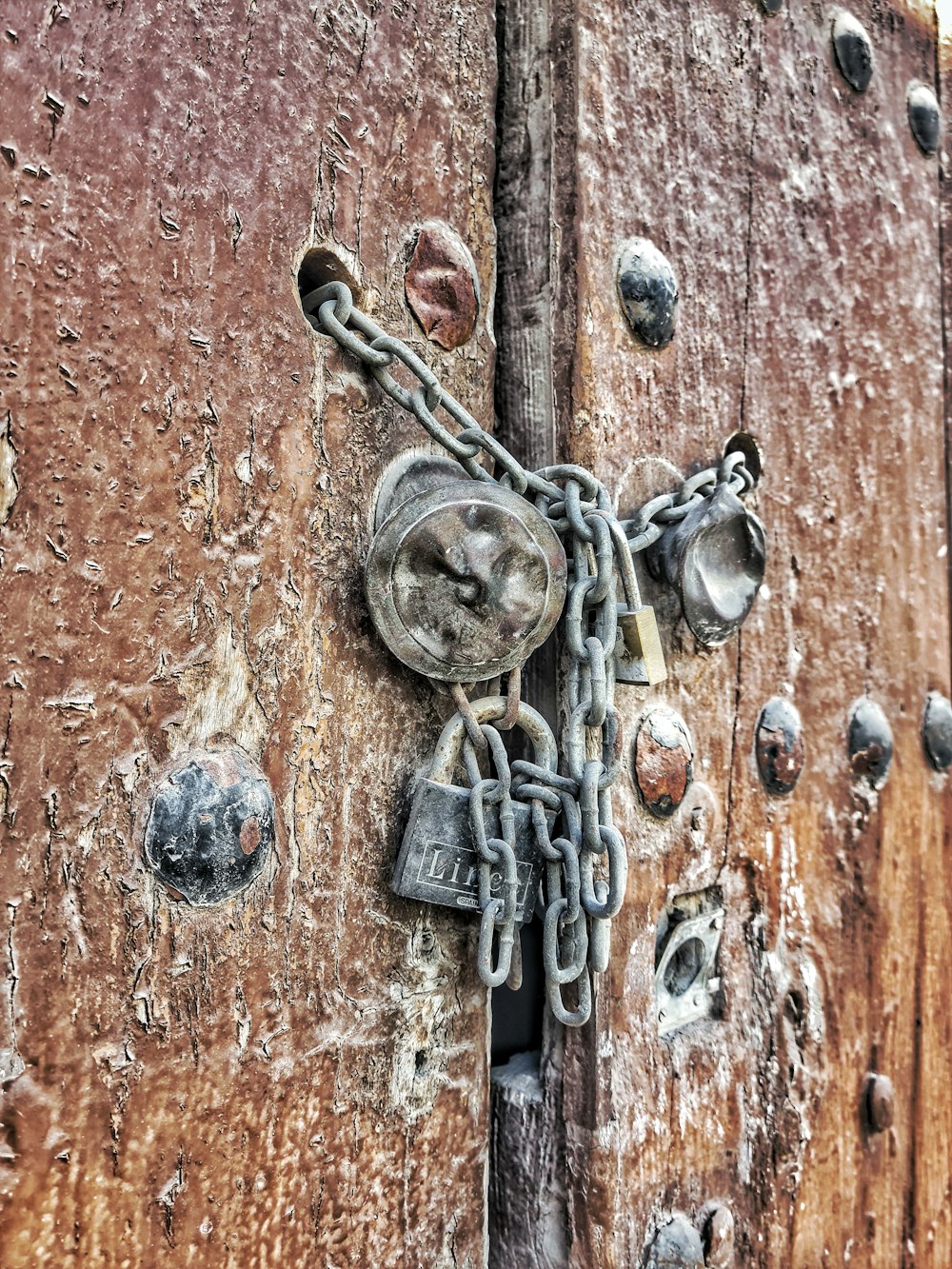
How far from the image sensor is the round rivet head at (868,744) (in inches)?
33.1

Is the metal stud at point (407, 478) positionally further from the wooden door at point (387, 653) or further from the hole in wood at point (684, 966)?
the hole in wood at point (684, 966)

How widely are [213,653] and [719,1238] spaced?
577mm

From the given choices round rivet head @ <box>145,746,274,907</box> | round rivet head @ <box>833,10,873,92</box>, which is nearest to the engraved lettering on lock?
round rivet head @ <box>145,746,274,907</box>

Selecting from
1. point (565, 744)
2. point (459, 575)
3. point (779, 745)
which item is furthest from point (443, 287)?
point (779, 745)

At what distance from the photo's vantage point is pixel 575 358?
656mm

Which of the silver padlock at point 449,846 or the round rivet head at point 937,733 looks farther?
the round rivet head at point 937,733

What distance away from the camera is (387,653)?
1.96ft

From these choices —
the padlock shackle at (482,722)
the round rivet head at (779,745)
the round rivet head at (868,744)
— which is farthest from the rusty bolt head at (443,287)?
the round rivet head at (868,744)

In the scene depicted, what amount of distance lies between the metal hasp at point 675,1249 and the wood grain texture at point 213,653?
0.13 m

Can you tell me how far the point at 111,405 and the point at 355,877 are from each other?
317mm

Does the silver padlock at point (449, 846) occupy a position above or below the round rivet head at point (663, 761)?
below

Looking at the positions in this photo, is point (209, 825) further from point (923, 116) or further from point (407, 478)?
point (923, 116)

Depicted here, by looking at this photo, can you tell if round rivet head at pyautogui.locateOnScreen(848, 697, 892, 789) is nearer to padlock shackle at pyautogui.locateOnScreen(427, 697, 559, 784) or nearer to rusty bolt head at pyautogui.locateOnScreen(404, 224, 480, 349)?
padlock shackle at pyautogui.locateOnScreen(427, 697, 559, 784)

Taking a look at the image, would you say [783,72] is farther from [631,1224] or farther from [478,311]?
[631,1224]
